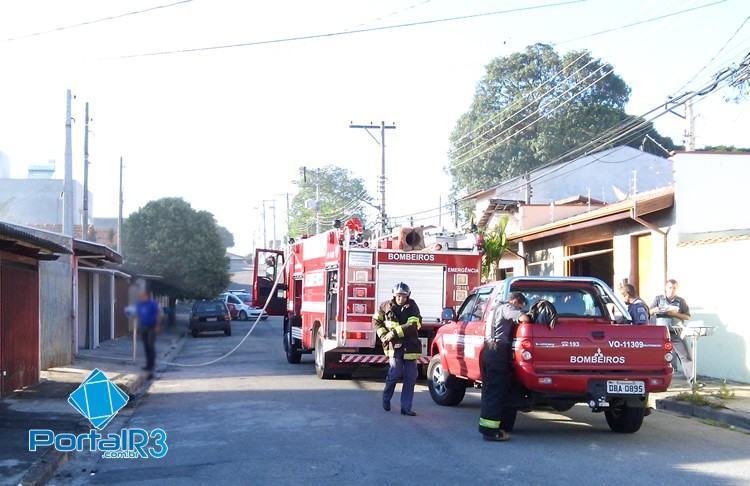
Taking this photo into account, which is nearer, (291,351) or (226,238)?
(226,238)

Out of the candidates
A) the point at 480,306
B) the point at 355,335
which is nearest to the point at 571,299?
the point at 480,306

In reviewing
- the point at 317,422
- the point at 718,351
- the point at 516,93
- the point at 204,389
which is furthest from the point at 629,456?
the point at 516,93

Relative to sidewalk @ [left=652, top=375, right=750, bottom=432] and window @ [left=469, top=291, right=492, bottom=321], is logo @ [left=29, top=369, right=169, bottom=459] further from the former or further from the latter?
sidewalk @ [left=652, top=375, right=750, bottom=432]

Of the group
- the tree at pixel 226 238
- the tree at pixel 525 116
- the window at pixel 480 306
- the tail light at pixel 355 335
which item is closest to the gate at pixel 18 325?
the tail light at pixel 355 335

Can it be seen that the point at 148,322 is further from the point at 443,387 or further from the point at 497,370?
the point at 443,387

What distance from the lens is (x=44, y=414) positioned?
11.4 meters

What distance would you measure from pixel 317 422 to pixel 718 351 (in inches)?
329

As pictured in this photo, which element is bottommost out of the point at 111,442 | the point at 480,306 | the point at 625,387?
the point at 111,442

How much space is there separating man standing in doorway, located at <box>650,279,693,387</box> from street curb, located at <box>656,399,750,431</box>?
160 centimetres

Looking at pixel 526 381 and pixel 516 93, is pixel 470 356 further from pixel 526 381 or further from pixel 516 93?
pixel 516 93

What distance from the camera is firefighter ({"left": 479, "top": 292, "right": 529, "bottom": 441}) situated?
9453 millimetres

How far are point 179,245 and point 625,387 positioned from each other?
6.77 meters

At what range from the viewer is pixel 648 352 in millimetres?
9594

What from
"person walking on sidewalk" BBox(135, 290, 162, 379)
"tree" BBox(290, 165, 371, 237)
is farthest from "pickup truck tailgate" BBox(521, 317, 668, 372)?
"tree" BBox(290, 165, 371, 237)
